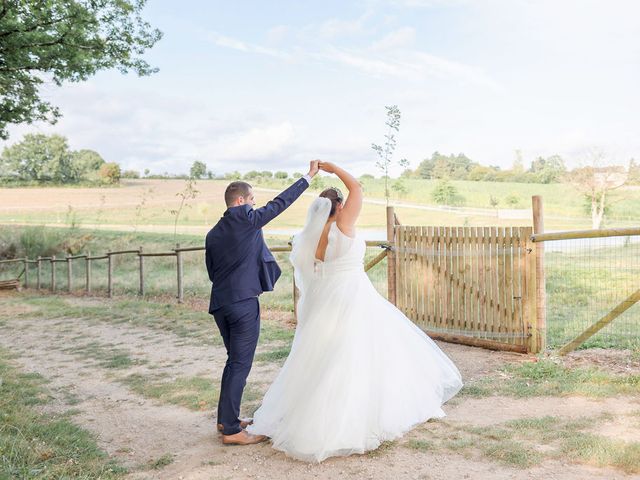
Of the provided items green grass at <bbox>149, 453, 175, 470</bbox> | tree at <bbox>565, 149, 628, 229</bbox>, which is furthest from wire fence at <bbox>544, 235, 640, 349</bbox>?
tree at <bbox>565, 149, 628, 229</bbox>

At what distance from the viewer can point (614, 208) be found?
3956cm

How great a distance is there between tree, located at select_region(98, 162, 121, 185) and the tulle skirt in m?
48.6

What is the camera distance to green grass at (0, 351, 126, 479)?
3791 millimetres

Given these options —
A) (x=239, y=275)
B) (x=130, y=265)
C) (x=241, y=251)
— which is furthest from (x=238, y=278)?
(x=130, y=265)

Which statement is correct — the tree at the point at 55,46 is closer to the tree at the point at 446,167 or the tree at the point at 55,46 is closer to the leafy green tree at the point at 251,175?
the leafy green tree at the point at 251,175

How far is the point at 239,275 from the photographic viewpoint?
14.4ft

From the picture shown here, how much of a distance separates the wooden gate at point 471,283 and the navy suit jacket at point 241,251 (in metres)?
3.94

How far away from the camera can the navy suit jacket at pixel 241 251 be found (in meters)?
4.29

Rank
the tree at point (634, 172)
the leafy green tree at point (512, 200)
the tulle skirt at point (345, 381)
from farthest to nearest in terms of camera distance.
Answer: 1. the leafy green tree at point (512, 200)
2. the tree at point (634, 172)
3. the tulle skirt at point (345, 381)

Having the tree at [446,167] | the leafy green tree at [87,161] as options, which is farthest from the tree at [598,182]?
the leafy green tree at [87,161]

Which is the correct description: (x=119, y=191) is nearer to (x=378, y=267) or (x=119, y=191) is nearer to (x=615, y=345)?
(x=378, y=267)

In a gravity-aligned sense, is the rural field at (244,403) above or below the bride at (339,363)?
below

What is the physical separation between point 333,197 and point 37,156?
71.8 m

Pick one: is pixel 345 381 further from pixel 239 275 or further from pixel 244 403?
pixel 244 403
